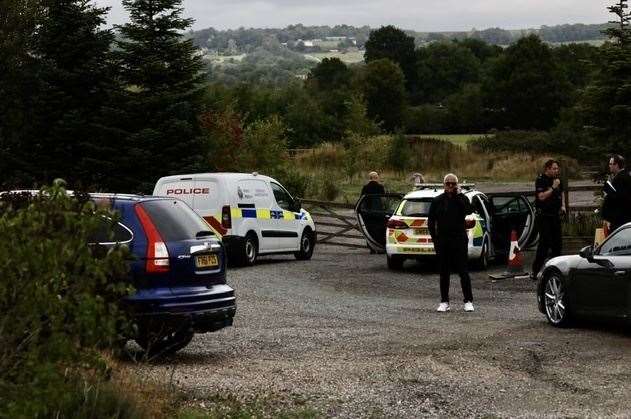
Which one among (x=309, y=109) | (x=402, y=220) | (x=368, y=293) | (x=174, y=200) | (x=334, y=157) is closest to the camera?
(x=174, y=200)

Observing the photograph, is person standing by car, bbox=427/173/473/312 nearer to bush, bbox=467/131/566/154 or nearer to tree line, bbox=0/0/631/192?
tree line, bbox=0/0/631/192

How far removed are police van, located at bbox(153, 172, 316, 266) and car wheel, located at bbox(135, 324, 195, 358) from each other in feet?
37.6

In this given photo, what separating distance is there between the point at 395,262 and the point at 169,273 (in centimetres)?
1304

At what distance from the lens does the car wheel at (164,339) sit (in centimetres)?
1262

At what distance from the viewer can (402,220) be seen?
81.1ft

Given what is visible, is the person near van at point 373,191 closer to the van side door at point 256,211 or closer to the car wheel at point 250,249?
the van side door at point 256,211

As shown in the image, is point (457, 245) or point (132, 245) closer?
point (132, 245)

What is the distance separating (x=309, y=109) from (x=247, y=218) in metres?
79.2

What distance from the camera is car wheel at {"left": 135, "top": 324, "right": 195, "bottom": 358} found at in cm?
1262

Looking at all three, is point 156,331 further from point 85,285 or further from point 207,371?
point 85,285

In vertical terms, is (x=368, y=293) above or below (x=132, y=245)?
below

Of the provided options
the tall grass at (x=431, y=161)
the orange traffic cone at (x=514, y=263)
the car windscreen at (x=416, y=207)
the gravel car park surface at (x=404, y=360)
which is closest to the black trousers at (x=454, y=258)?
the gravel car park surface at (x=404, y=360)

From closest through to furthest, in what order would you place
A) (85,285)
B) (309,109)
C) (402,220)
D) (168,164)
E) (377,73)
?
(85,285) < (402,220) < (168,164) < (309,109) < (377,73)

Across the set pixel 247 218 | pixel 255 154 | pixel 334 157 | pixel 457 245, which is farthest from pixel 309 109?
pixel 457 245
